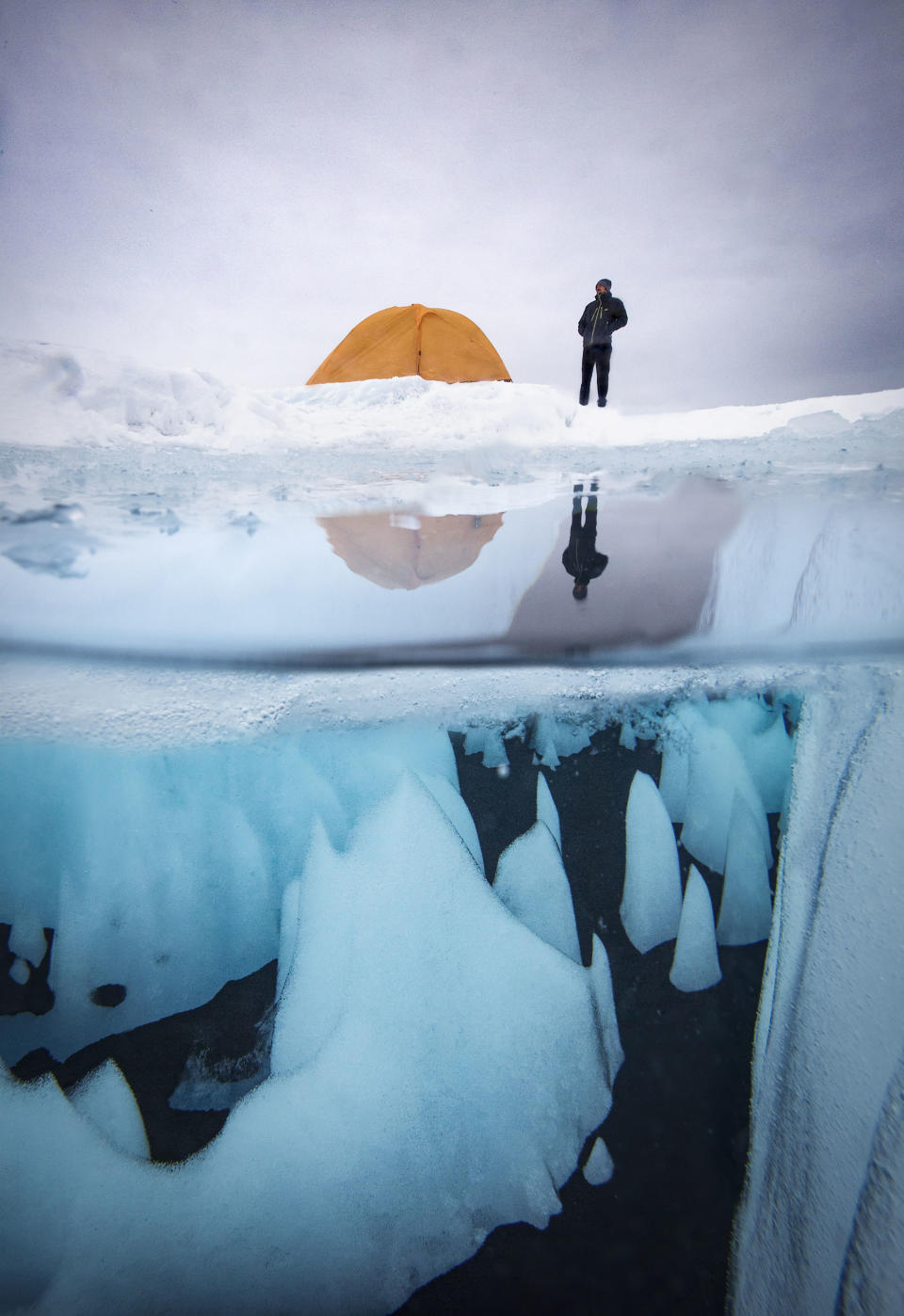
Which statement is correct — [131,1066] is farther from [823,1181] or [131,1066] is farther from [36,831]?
[823,1181]

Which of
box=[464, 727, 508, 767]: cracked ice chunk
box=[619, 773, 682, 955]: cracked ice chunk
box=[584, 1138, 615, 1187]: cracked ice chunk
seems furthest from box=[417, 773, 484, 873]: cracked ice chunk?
box=[584, 1138, 615, 1187]: cracked ice chunk

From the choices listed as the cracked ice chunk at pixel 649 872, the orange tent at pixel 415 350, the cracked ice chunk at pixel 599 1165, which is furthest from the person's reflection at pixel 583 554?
the orange tent at pixel 415 350

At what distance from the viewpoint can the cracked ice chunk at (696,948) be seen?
88 cm

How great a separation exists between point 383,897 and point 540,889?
0.95ft

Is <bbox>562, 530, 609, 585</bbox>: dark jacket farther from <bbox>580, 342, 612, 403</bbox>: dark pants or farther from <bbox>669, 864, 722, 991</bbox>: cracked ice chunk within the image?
<bbox>580, 342, 612, 403</bbox>: dark pants

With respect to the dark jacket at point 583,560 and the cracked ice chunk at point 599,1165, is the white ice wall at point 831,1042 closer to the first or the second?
the cracked ice chunk at point 599,1165

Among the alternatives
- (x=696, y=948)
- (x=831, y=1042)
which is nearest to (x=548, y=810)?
(x=696, y=948)

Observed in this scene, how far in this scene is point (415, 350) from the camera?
23.0 ft

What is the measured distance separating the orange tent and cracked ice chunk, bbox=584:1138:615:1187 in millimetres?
7549

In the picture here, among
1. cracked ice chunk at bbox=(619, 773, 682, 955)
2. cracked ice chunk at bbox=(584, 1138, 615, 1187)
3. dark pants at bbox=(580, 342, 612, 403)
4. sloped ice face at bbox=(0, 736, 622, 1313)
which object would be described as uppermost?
dark pants at bbox=(580, 342, 612, 403)

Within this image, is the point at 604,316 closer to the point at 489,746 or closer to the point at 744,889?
the point at 489,746

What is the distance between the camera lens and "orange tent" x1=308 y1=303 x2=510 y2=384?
22.9 ft

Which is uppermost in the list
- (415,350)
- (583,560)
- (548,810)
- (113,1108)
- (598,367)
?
(415,350)

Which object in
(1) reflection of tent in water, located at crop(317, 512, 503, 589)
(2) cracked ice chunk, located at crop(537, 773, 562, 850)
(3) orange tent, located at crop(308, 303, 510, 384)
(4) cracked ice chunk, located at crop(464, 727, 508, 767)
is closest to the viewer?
(2) cracked ice chunk, located at crop(537, 773, 562, 850)
